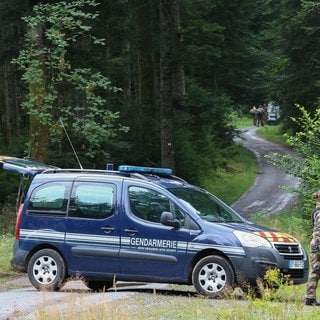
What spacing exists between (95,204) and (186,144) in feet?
60.7

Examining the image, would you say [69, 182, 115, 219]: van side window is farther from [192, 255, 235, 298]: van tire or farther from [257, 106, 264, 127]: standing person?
[257, 106, 264, 127]: standing person

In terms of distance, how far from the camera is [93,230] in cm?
1183

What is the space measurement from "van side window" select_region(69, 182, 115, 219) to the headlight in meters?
2.22

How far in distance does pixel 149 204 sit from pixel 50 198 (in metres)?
1.82

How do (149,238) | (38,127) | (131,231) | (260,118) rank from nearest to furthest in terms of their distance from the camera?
1. (149,238)
2. (131,231)
3. (38,127)
4. (260,118)

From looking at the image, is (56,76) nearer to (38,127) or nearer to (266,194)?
(38,127)

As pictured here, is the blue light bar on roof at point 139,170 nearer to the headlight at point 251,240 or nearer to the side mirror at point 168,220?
the side mirror at point 168,220

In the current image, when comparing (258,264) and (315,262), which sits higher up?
(315,262)

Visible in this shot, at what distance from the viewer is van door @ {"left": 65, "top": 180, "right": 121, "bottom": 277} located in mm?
11672

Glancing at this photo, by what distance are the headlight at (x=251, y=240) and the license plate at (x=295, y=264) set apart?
0.46 metres

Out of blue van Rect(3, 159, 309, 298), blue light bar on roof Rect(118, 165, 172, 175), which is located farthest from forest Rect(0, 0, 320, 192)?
blue van Rect(3, 159, 309, 298)

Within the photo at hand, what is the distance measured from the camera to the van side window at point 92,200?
39.0 feet

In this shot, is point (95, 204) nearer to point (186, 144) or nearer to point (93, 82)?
point (93, 82)

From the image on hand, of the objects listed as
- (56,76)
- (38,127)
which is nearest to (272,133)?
(38,127)
